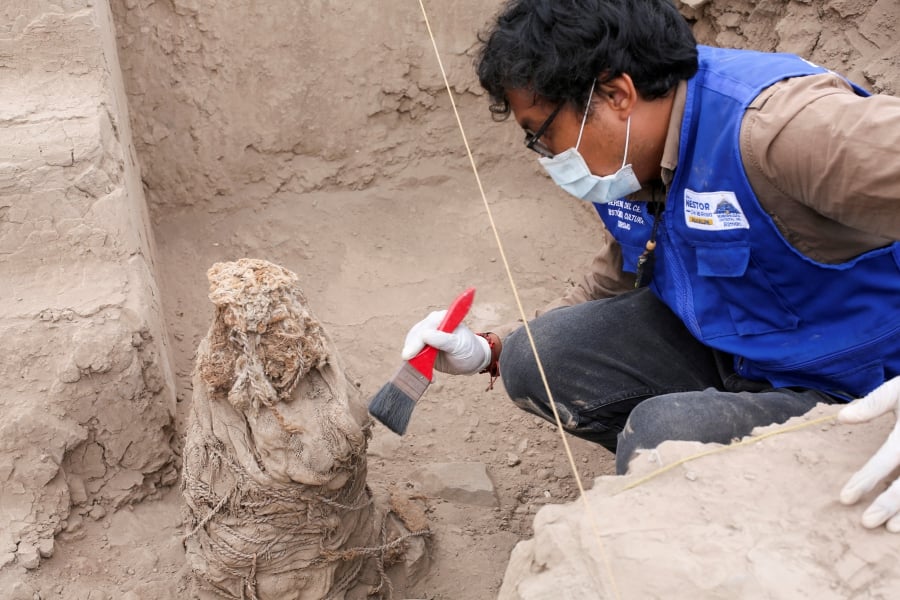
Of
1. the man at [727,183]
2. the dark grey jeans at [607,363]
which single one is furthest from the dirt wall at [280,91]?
the man at [727,183]

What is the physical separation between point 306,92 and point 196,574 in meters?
3.00

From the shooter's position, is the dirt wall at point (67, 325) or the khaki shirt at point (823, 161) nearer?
the khaki shirt at point (823, 161)

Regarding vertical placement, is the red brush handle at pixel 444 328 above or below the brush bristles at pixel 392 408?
above

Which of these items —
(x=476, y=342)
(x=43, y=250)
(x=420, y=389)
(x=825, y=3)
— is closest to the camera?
(x=420, y=389)

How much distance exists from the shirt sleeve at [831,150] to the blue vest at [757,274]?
0.23 ft

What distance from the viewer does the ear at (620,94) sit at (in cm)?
197

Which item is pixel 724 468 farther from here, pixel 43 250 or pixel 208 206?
pixel 208 206

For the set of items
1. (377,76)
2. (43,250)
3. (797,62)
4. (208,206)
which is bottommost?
(208,206)

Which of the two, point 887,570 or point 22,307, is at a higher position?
point 887,570

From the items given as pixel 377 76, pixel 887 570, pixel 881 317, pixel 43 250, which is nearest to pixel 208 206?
pixel 377 76

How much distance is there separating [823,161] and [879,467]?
2.15 feet

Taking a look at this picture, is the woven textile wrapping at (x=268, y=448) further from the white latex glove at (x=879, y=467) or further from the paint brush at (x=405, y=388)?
the white latex glove at (x=879, y=467)

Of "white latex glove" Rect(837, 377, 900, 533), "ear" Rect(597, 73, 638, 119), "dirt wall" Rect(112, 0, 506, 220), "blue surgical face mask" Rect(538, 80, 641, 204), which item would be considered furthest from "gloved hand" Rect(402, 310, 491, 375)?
"dirt wall" Rect(112, 0, 506, 220)

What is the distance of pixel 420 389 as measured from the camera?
224cm
